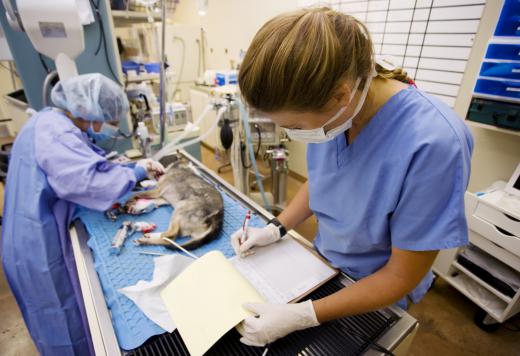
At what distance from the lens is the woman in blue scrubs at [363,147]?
52 centimetres

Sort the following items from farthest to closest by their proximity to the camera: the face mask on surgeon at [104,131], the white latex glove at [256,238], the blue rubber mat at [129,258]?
the face mask on surgeon at [104,131] < the white latex glove at [256,238] < the blue rubber mat at [129,258]

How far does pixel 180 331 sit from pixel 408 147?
0.69 m

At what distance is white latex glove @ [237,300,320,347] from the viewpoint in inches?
25.5

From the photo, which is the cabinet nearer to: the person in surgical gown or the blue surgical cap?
the person in surgical gown

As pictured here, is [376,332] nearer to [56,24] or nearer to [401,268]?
[401,268]

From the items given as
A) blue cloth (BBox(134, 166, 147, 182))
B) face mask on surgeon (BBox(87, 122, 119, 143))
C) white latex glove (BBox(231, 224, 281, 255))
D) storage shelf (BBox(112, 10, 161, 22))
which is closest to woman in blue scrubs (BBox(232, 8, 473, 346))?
white latex glove (BBox(231, 224, 281, 255))

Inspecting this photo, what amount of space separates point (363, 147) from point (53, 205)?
49.0 inches

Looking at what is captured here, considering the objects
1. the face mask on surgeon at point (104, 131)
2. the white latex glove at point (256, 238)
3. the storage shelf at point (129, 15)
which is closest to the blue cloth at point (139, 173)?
the face mask on surgeon at point (104, 131)

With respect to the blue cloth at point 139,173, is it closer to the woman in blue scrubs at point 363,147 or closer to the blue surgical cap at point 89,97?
the blue surgical cap at point 89,97

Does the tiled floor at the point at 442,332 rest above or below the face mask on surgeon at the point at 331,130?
below

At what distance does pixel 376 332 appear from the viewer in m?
0.71

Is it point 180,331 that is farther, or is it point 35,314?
point 35,314

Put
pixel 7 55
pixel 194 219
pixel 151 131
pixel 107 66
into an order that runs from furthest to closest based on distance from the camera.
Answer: pixel 151 131 → pixel 107 66 → pixel 7 55 → pixel 194 219

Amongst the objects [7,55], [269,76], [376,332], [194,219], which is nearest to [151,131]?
[7,55]
